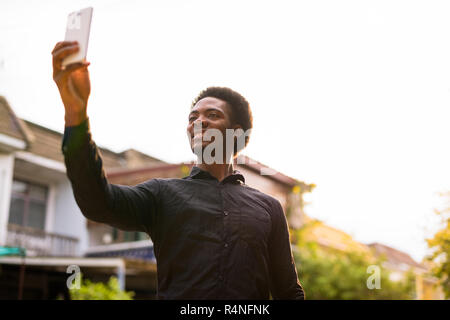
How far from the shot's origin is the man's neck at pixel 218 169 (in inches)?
85.4

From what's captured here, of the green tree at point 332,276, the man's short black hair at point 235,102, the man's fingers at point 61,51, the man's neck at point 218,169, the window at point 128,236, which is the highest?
the window at point 128,236

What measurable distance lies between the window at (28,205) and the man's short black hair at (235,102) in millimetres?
14788

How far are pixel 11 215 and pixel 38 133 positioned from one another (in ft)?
8.59

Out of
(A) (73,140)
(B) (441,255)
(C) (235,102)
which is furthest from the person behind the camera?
(B) (441,255)

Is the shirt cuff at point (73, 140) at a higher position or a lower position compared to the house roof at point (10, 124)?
lower

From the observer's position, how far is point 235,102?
229 cm

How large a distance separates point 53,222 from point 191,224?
16473 millimetres

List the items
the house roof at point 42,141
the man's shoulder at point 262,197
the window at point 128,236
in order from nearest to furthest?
the man's shoulder at point 262,197, the house roof at point 42,141, the window at point 128,236

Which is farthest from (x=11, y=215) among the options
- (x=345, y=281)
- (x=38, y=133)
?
(x=345, y=281)

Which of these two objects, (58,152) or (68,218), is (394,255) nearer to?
(68,218)

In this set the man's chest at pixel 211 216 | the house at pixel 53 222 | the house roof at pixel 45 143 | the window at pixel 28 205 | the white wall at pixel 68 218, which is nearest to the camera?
the man's chest at pixel 211 216

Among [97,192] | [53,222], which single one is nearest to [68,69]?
[97,192]

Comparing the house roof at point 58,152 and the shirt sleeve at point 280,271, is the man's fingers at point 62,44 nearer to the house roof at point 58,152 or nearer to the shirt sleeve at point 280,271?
the shirt sleeve at point 280,271

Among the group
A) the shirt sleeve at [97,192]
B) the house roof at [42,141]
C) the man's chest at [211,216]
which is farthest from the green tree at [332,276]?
the shirt sleeve at [97,192]
